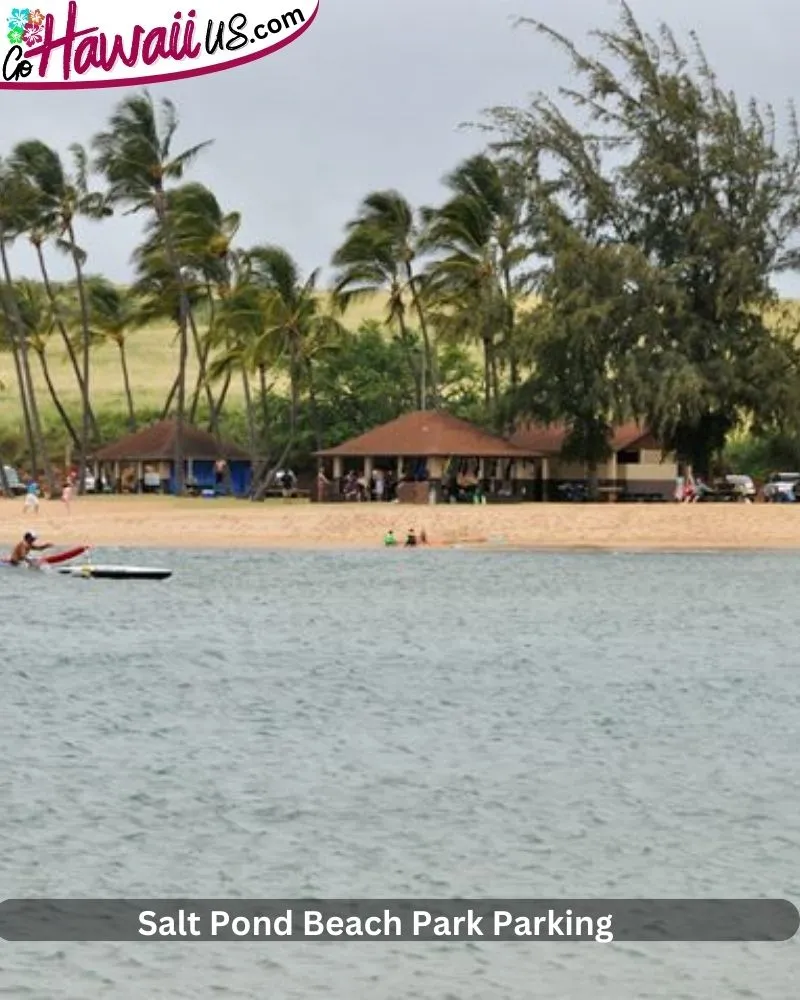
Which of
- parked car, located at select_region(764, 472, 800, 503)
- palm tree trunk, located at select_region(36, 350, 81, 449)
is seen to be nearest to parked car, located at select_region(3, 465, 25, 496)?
palm tree trunk, located at select_region(36, 350, 81, 449)

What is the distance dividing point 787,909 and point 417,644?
19.8 meters

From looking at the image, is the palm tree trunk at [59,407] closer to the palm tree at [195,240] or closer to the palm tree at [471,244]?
the palm tree at [195,240]

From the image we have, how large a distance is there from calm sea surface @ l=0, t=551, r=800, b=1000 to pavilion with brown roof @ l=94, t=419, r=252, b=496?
144 ft

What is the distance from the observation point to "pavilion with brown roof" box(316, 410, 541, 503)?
66.8m

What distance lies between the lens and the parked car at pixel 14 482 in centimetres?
8482

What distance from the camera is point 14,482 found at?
290 ft

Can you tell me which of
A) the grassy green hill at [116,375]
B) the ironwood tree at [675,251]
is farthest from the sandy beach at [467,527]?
the grassy green hill at [116,375]

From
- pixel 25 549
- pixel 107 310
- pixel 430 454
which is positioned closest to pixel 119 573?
pixel 25 549

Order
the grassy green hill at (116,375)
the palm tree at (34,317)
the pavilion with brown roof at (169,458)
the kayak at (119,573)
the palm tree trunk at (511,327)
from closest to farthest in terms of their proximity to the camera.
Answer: the kayak at (119,573) → the palm tree trunk at (511,327) → the pavilion with brown roof at (169,458) → the palm tree at (34,317) → the grassy green hill at (116,375)

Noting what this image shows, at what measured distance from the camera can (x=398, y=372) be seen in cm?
8712

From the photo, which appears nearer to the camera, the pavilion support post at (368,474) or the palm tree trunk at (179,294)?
the pavilion support post at (368,474)

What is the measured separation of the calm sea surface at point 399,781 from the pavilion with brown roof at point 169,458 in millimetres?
43873

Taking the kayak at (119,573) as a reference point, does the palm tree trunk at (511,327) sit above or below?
Answer: above
